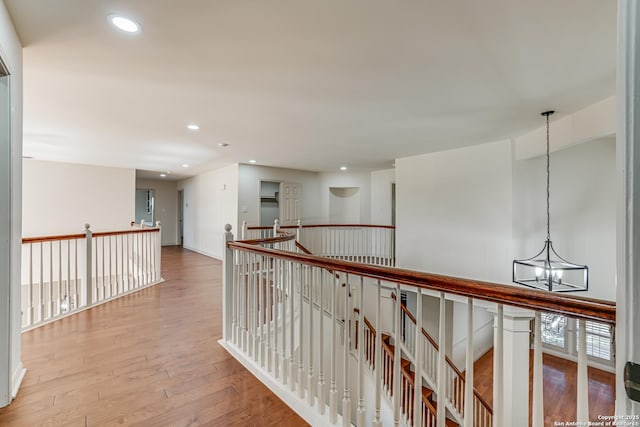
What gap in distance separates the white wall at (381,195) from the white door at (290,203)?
2.10 metres

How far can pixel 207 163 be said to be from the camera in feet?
22.0

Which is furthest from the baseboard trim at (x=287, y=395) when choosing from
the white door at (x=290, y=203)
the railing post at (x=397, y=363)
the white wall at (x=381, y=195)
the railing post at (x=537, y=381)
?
the white wall at (x=381, y=195)

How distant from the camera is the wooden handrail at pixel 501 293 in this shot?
766mm

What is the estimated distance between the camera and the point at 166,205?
32.7 ft

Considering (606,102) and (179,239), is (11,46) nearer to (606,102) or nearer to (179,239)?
(606,102)

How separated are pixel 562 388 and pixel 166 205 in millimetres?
10961

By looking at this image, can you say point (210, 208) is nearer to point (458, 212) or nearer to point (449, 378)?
point (458, 212)

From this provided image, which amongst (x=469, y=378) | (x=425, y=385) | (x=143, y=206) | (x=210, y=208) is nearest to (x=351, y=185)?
(x=210, y=208)

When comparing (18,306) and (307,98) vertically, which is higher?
(307,98)

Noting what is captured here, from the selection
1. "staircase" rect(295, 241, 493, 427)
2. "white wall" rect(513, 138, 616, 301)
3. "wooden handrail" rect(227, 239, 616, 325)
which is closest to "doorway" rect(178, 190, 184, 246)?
"staircase" rect(295, 241, 493, 427)

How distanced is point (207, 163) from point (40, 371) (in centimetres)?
517

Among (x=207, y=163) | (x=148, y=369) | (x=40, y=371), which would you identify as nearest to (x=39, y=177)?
(x=207, y=163)

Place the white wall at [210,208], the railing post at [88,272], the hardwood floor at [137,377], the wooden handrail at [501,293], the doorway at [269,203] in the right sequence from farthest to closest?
the doorway at [269,203] < the white wall at [210,208] < the railing post at [88,272] < the hardwood floor at [137,377] < the wooden handrail at [501,293]

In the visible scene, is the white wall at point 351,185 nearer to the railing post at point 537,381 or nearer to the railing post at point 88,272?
the railing post at point 88,272
